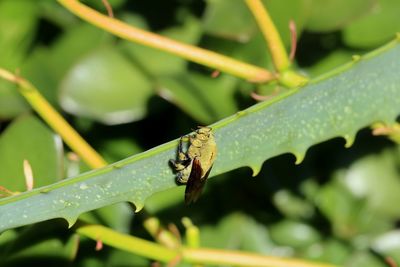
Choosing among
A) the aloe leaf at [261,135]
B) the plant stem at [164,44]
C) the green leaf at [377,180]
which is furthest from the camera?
the green leaf at [377,180]

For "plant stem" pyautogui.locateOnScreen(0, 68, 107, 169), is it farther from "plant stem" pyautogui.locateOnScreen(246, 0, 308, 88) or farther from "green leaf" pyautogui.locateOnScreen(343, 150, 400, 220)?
"green leaf" pyautogui.locateOnScreen(343, 150, 400, 220)

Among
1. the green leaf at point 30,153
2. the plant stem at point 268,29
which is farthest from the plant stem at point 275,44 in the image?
the green leaf at point 30,153

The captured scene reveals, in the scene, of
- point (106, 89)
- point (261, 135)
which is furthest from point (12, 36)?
point (261, 135)

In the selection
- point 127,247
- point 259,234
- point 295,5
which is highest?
point 295,5

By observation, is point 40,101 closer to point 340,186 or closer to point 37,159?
point 37,159

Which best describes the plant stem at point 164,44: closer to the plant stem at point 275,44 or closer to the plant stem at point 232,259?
the plant stem at point 275,44

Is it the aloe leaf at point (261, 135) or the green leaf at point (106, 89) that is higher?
the green leaf at point (106, 89)

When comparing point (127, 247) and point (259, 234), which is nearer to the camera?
point (127, 247)

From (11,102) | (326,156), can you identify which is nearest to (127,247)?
(11,102)
